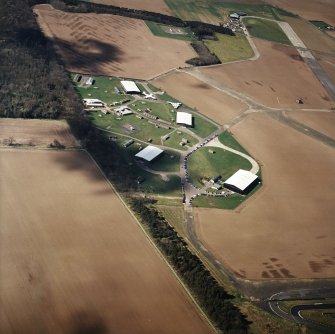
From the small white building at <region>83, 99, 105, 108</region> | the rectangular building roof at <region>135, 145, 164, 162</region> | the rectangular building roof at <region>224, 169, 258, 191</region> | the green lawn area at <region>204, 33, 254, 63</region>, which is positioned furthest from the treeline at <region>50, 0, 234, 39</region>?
the rectangular building roof at <region>224, 169, 258, 191</region>

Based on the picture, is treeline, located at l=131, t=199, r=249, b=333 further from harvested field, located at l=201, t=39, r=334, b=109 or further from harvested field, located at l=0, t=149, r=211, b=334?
harvested field, located at l=201, t=39, r=334, b=109

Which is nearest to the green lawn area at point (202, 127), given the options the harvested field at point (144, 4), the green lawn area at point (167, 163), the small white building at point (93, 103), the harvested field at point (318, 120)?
the green lawn area at point (167, 163)

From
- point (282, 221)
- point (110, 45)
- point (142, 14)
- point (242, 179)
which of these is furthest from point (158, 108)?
point (142, 14)

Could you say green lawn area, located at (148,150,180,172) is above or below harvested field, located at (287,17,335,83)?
below

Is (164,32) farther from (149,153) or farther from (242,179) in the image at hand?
(242,179)

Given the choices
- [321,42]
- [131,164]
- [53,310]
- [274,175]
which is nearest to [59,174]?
[131,164]

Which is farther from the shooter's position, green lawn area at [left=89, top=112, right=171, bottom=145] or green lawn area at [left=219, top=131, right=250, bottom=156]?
green lawn area at [left=219, top=131, right=250, bottom=156]
